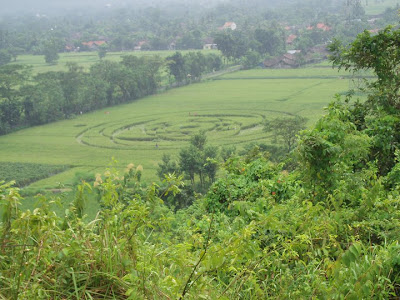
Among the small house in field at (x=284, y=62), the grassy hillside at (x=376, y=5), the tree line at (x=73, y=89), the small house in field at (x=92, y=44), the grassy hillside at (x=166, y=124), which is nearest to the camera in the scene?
the grassy hillside at (x=166, y=124)

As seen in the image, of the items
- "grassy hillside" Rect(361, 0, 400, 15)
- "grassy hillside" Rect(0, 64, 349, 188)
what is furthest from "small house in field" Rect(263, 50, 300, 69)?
"grassy hillside" Rect(361, 0, 400, 15)

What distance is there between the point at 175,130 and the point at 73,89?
441 inches

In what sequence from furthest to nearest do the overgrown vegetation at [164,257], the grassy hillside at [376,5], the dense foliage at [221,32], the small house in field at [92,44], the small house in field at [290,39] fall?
the small house in field at [92,44] < the grassy hillside at [376,5] < the small house in field at [290,39] < the dense foliage at [221,32] < the overgrown vegetation at [164,257]

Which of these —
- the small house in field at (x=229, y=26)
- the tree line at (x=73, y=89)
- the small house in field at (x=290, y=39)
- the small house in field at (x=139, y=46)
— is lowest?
the tree line at (x=73, y=89)

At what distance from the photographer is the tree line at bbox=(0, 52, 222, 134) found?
33375mm

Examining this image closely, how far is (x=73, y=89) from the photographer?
35844 mm

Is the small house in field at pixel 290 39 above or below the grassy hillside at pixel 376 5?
below

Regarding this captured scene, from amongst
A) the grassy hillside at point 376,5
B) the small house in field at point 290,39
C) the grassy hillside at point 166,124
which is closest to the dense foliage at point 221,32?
the small house in field at point 290,39

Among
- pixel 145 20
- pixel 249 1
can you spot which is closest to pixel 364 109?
pixel 145 20

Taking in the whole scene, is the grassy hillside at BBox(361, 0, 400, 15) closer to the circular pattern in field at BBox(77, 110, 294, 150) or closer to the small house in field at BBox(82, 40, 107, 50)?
the small house in field at BBox(82, 40, 107, 50)

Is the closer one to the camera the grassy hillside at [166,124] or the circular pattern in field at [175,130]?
the grassy hillside at [166,124]

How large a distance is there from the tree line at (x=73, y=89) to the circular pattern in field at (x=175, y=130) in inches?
194

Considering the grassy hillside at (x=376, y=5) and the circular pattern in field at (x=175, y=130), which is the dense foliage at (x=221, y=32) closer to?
the grassy hillside at (x=376, y=5)

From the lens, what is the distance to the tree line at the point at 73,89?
3338 cm
